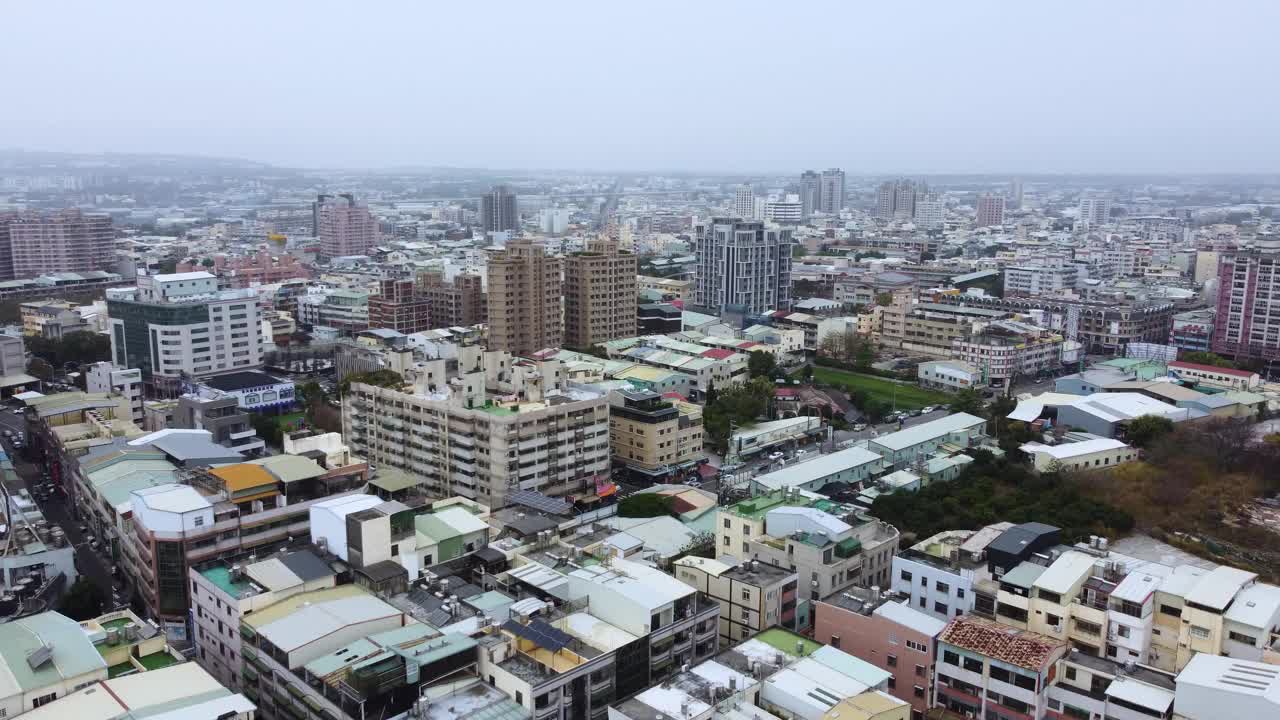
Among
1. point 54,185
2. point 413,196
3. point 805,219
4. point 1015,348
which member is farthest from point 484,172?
point 1015,348

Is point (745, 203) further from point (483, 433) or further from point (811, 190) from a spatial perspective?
point (483, 433)

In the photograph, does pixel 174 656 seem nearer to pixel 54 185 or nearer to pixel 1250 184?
pixel 54 185

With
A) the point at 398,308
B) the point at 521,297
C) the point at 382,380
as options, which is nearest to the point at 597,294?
the point at 521,297

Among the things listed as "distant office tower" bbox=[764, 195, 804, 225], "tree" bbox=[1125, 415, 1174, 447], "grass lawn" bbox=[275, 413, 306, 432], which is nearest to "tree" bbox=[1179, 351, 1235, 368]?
"tree" bbox=[1125, 415, 1174, 447]

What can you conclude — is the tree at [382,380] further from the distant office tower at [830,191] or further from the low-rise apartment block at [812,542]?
the distant office tower at [830,191]

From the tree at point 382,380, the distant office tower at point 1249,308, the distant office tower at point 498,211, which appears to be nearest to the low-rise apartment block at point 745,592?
the tree at point 382,380

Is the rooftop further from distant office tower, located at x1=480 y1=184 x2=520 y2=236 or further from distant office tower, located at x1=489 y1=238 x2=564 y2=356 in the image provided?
distant office tower, located at x1=480 y1=184 x2=520 y2=236
